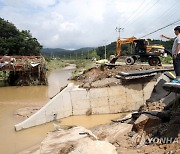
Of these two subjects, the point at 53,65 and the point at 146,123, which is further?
the point at 53,65

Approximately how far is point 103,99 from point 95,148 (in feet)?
29.0

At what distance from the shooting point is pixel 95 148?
748 centimetres

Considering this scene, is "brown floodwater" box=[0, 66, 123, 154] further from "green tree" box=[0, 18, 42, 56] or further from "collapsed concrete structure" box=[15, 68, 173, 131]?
"green tree" box=[0, 18, 42, 56]

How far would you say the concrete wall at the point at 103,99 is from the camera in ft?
52.3

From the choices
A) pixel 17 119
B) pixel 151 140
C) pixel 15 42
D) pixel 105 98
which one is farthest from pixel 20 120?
pixel 15 42

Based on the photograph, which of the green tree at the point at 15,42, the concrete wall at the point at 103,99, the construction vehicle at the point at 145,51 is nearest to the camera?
the concrete wall at the point at 103,99

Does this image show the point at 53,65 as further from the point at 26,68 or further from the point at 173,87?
the point at 173,87

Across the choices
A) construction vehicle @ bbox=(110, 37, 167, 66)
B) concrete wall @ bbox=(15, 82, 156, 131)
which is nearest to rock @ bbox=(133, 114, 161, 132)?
concrete wall @ bbox=(15, 82, 156, 131)

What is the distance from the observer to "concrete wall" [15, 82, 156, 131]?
15941 millimetres

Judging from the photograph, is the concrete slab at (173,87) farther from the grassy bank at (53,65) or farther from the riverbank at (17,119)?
the grassy bank at (53,65)

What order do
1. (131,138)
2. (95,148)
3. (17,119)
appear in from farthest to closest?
(17,119)
(131,138)
(95,148)

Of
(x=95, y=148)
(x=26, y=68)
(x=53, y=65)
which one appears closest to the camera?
(x=95, y=148)

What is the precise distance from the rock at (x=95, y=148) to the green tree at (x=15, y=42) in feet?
139

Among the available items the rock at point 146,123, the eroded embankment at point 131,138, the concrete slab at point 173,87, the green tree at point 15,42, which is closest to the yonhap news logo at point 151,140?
the eroded embankment at point 131,138
